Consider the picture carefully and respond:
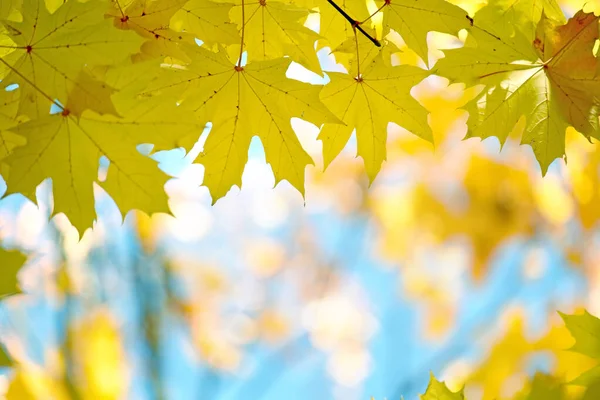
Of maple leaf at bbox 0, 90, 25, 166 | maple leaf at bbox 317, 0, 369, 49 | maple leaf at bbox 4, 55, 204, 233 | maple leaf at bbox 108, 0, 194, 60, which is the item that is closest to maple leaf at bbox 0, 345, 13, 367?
maple leaf at bbox 4, 55, 204, 233

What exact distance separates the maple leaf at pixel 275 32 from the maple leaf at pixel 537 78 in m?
0.28

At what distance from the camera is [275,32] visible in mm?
1216

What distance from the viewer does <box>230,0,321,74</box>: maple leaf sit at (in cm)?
118

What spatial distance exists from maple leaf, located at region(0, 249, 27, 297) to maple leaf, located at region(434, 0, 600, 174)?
0.87m

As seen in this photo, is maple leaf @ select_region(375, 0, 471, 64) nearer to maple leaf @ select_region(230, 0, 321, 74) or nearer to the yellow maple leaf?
maple leaf @ select_region(230, 0, 321, 74)

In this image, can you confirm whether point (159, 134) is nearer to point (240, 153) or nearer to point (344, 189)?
point (240, 153)

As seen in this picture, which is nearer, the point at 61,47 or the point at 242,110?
the point at 61,47

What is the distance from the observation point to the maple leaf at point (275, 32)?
118 centimetres

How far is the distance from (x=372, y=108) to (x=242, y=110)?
11.3 inches

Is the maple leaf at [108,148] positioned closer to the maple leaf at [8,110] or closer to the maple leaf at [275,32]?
the maple leaf at [8,110]

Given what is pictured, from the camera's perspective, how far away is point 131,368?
4.66 metres

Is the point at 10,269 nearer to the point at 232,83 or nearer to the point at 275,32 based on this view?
the point at 232,83

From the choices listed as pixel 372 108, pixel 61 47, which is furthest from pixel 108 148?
pixel 372 108

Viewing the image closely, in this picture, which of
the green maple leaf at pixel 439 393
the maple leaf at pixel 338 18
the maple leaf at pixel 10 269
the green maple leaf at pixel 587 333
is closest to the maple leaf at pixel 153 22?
the maple leaf at pixel 338 18
